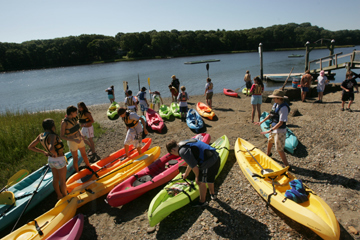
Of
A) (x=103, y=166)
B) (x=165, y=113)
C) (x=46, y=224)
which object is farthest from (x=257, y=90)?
(x=46, y=224)

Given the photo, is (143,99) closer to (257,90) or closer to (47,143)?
(257,90)

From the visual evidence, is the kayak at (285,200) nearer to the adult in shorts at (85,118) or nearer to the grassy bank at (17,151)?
the adult in shorts at (85,118)

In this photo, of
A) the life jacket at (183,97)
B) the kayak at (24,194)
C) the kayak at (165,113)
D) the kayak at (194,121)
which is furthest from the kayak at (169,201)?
the kayak at (165,113)

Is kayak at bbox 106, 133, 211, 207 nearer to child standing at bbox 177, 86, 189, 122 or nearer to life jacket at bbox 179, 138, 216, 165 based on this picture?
life jacket at bbox 179, 138, 216, 165

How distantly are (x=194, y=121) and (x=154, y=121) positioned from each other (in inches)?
76.5

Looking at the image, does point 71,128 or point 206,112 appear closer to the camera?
point 71,128

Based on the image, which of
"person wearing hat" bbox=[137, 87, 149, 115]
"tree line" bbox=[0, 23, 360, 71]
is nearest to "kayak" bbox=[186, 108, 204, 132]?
"person wearing hat" bbox=[137, 87, 149, 115]

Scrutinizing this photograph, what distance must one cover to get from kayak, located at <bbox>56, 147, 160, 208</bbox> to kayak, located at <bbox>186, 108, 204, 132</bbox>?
2.92 metres

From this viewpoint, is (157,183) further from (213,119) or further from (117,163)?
(213,119)

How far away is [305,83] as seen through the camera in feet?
38.3

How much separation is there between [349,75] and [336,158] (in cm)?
535

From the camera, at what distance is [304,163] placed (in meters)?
5.62

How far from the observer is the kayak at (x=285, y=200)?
3.20m

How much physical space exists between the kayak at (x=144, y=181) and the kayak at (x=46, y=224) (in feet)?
2.64
